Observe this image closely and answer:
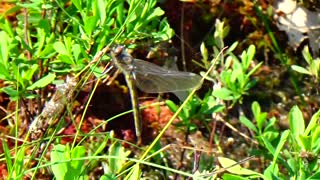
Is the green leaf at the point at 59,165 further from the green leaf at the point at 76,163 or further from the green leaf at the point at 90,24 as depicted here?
the green leaf at the point at 90,24

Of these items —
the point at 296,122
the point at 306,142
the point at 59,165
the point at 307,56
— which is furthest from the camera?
the point at 307,56

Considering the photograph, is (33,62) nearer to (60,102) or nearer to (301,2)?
(60,102)

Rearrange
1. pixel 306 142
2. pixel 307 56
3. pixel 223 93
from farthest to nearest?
pixel 307 56 → pixel 223 93 → pixel 306 142

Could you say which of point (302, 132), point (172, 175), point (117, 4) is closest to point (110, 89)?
point (172, 175)

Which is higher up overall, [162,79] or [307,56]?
[162,79]

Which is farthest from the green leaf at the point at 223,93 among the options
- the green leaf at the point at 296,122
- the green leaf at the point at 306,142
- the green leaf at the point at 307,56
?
the green leaf at the point at 306,142

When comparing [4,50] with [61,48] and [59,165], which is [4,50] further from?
[59,165]

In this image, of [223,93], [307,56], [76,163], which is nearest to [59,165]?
[76,163]

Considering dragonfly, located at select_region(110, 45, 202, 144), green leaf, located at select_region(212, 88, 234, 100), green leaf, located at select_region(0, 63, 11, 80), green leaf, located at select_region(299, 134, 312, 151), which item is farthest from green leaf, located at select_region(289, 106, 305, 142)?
green leaf, located at select_region(0, 63, 11, 80)
